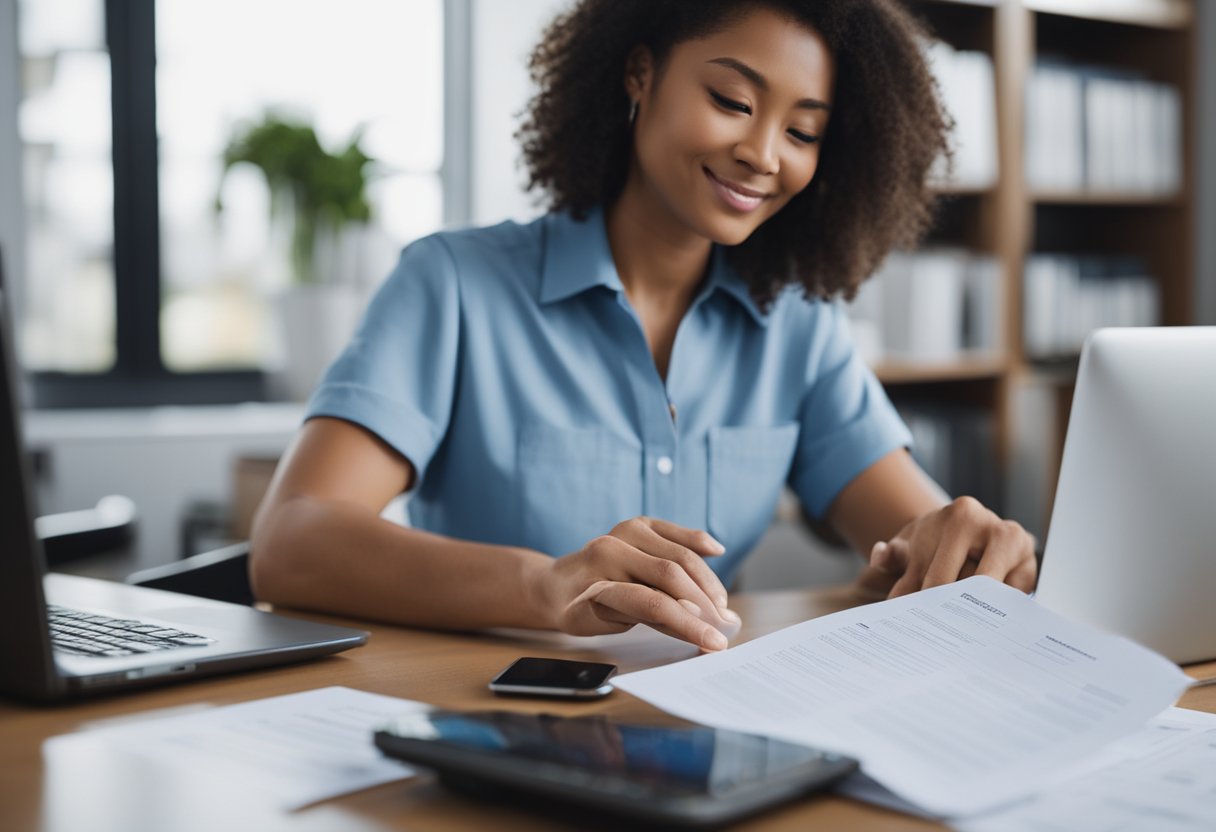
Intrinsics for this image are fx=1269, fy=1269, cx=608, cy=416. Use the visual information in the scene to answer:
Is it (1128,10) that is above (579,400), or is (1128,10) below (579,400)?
above

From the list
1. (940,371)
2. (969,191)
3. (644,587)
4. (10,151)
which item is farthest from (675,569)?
(969,191)

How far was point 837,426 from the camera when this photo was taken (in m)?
1.56

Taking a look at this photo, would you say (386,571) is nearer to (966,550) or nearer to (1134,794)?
(966,550)

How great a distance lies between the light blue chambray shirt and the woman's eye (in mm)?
233

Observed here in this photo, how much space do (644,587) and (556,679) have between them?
118 mm

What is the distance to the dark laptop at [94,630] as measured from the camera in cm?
67

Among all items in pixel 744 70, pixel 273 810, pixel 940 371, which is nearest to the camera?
pixel 273 810

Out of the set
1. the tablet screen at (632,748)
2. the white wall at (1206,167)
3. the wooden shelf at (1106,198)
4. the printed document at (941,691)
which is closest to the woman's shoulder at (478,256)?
the printed document at (941,691)

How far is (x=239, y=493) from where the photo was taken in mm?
2359

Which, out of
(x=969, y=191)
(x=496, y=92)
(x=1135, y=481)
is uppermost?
(x=496, y=92)

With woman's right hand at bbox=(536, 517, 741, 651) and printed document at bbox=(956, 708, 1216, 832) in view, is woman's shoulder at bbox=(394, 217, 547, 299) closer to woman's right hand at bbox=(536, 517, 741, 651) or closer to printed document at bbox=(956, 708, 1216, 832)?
woman's right hand at bbox=(536, 517, 741, 651)

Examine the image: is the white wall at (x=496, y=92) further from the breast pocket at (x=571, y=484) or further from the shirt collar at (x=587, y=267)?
the breast pocket at (x=571, y=484)

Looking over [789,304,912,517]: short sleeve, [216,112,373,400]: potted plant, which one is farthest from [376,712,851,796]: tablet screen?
[216,112,373,400]: potted plant

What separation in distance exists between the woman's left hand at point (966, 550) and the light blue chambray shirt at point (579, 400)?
0.39 metres
